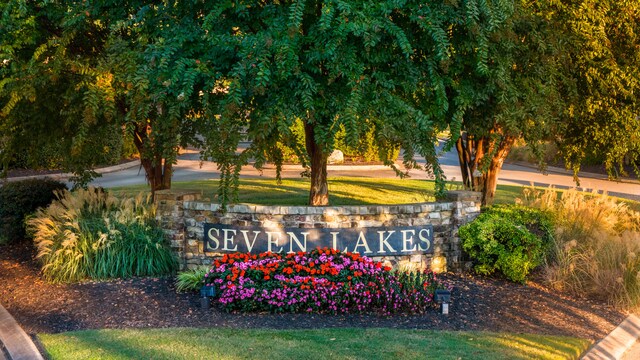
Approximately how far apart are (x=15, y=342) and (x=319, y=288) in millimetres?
3142

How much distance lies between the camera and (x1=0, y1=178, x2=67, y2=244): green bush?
13008 millimetres

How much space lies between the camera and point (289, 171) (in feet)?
84.1

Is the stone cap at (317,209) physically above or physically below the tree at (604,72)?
below

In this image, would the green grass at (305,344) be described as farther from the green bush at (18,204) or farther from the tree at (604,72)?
the green bush at (18,204)

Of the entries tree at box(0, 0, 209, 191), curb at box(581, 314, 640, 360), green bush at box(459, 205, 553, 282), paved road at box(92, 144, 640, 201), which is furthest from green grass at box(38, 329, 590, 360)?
paved road at box(92, 144, 640, 201)

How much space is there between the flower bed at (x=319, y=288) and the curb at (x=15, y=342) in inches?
79.8

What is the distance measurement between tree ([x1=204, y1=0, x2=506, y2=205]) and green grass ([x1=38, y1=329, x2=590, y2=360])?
Answer: 240cm

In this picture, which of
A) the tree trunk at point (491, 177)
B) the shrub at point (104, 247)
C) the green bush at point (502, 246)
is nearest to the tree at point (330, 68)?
the green bush at point (502, 246)

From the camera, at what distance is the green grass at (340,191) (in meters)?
16.9

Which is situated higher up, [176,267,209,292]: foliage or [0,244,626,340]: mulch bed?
[176,267,209,292]: foliage

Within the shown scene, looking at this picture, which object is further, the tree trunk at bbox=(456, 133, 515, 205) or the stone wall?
the tree trunk at bbox=(456, 133, 515, 205)

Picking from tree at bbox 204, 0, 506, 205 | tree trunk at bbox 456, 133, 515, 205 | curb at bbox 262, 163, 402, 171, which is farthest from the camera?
curb at bbox 262, 163, 402, 171

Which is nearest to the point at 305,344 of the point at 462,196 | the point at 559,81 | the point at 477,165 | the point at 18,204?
the point at 462,196

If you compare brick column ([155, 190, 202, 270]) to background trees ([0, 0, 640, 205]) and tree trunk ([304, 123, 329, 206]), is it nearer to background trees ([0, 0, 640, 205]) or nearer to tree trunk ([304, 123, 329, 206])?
background trees ([0, 0, 640, 205])
